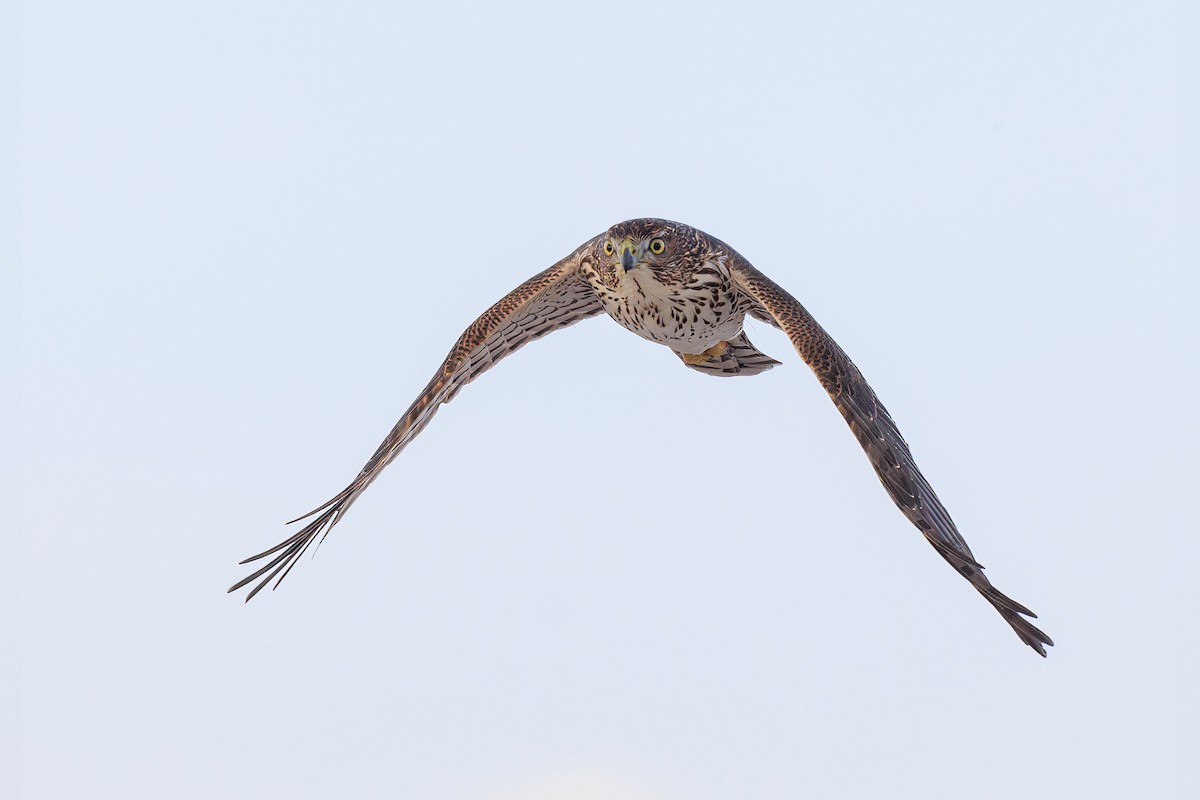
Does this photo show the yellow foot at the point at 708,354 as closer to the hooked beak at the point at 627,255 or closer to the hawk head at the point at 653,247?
the hawk head at the point at 653,247

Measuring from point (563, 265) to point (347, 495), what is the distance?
2.58 meters

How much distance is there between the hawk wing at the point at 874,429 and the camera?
10203 millimetres

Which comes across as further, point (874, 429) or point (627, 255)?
point (627, 255)

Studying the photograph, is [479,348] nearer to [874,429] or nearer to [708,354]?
[708,354]

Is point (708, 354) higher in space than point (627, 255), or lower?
lower

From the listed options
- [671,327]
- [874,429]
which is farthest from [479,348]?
[874,429]

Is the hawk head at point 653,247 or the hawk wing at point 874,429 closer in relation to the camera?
the hawk wing at point 874,429

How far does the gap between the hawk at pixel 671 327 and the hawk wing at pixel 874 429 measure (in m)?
0.01

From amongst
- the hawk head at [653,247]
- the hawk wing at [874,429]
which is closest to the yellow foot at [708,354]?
the hawk wing at [874,429]

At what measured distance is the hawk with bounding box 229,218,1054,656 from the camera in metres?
11.4

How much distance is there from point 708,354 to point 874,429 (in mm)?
2717

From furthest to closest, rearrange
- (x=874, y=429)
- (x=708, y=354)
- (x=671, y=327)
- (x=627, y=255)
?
(x=708, y=354)
(x=671, y=327)
(x=627, y=255)
(x=874, y=429)

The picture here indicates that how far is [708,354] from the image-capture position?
13.9m

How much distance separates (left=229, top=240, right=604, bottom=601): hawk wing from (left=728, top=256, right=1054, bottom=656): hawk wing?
156cm
